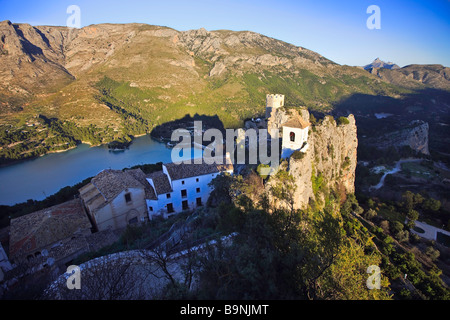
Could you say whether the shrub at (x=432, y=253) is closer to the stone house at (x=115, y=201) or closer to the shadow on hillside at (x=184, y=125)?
the stone house at (x=115, y=201)

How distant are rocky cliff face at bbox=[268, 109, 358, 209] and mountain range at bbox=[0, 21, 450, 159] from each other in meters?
38.5

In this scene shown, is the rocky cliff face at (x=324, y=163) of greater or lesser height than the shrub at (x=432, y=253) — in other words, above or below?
above

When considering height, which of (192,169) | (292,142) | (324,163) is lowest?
(324,163)

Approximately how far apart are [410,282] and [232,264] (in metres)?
18.2

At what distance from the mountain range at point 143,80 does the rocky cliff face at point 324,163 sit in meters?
38.5

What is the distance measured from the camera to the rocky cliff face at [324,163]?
16.3m

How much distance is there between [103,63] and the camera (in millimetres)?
103188

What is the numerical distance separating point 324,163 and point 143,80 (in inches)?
3437

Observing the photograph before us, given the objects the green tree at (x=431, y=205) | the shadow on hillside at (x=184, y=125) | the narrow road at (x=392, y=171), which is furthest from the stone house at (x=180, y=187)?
the shadow on hillside at (x=184, y=125)

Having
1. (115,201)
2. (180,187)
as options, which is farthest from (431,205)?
(115,201)

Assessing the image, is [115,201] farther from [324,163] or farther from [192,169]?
[324,163]

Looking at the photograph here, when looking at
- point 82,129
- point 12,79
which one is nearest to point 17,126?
point 82,129

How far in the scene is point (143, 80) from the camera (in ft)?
293
